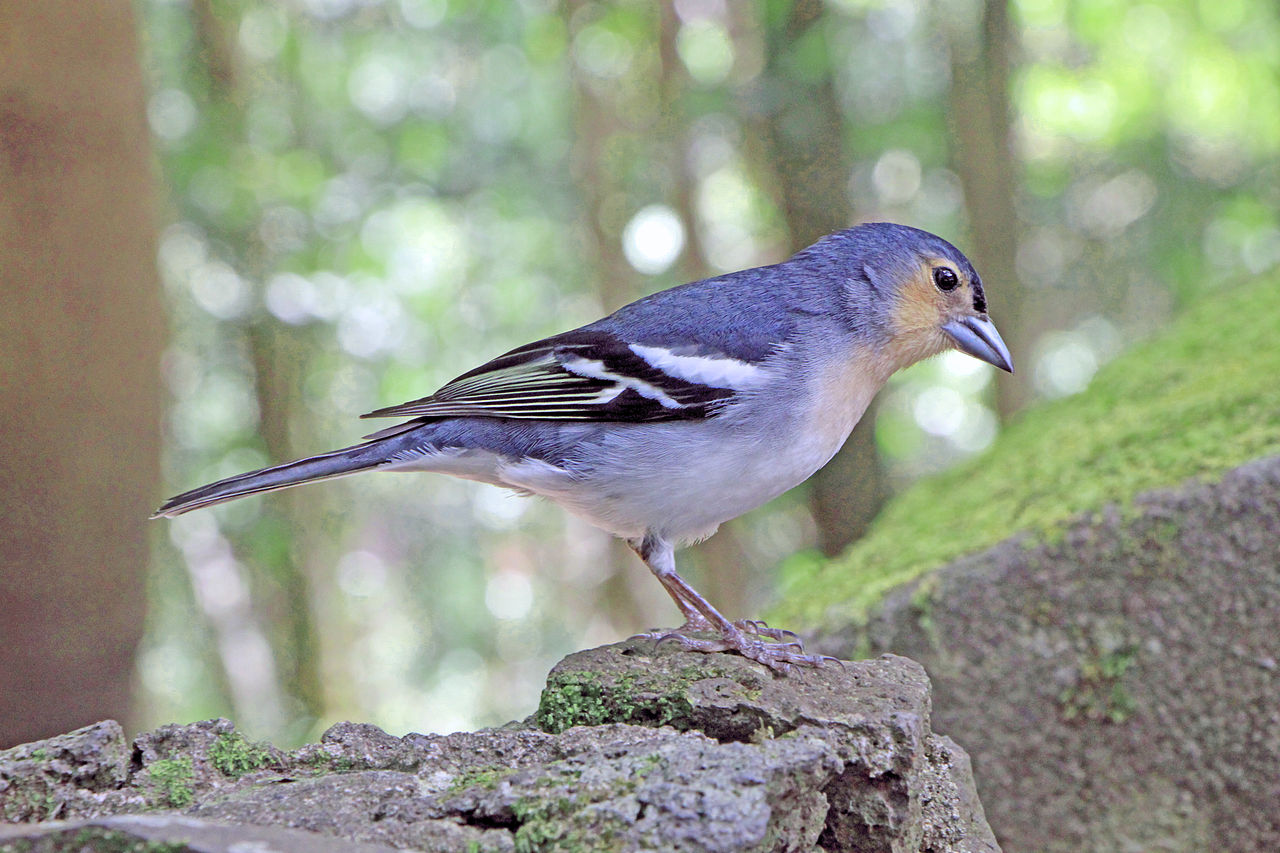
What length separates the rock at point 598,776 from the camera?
1957 mm

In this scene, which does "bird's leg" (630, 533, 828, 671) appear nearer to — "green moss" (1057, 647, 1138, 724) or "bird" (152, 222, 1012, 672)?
"bird" (152, 222, 1012, 672)

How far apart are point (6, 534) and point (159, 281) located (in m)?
1.42

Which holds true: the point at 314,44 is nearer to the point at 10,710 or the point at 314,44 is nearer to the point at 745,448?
the point at 10,710

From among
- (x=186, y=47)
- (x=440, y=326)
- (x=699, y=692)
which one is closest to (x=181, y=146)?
(x=186, y=47)

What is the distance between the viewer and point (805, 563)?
27.7 ft

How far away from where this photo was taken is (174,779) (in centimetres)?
242

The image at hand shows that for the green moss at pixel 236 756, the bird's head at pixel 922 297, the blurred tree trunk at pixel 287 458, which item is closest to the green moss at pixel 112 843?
the green moss at pixel 236 756

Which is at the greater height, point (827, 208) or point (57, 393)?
point (827, 208)

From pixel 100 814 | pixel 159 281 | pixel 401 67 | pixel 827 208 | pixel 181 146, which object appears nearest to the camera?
pixel 100 814

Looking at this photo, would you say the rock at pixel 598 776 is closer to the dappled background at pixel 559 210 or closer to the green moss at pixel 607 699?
→ the green moss at pixel 607 699

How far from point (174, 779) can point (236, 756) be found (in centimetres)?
14

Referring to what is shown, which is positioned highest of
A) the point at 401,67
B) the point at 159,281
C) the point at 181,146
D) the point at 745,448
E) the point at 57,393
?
the point at 401,67

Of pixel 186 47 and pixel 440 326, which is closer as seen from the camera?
pixel 186 47

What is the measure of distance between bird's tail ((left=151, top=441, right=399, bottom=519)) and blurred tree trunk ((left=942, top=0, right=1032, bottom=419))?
5.44 meters
